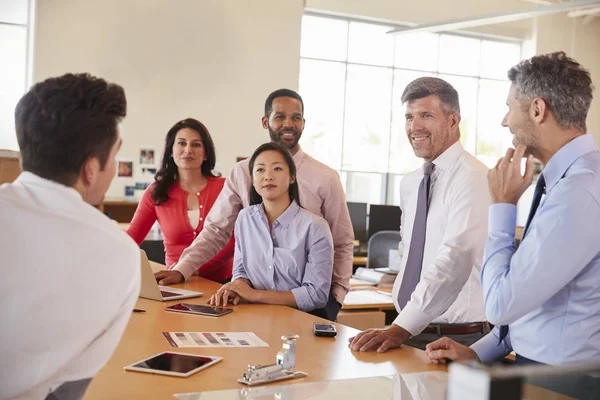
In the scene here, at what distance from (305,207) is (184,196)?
81 cm

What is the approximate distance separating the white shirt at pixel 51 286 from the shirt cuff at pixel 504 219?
1.10 metres

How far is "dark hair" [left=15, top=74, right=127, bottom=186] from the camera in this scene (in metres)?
1.46

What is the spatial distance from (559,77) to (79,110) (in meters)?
1.31

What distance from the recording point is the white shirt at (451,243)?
2568mm

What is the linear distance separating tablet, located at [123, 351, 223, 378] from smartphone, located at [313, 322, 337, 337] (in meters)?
0.53

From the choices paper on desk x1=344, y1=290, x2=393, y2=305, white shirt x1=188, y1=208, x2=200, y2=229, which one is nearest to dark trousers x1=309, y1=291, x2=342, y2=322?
white shirt x1=188, y1=208, x2=200, y2=229

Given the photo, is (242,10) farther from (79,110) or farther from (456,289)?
(79,110)

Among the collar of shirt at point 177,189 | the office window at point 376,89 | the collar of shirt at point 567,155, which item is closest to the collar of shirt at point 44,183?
the collar of shirt at point 567,155

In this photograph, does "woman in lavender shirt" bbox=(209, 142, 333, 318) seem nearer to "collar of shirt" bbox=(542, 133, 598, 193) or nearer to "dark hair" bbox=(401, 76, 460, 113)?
"dark hair" bbox=(401, 76, 460, 113)

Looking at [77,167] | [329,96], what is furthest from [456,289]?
[329,96]

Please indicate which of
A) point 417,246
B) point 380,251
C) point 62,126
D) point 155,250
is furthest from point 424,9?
point 62,126

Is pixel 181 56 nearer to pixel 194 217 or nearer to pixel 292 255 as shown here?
pixel 194 217

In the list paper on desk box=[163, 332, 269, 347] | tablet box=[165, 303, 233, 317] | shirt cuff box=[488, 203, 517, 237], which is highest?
shirt cuff box=[488, 203, 517, 237]

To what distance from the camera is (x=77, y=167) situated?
1.48 meters
